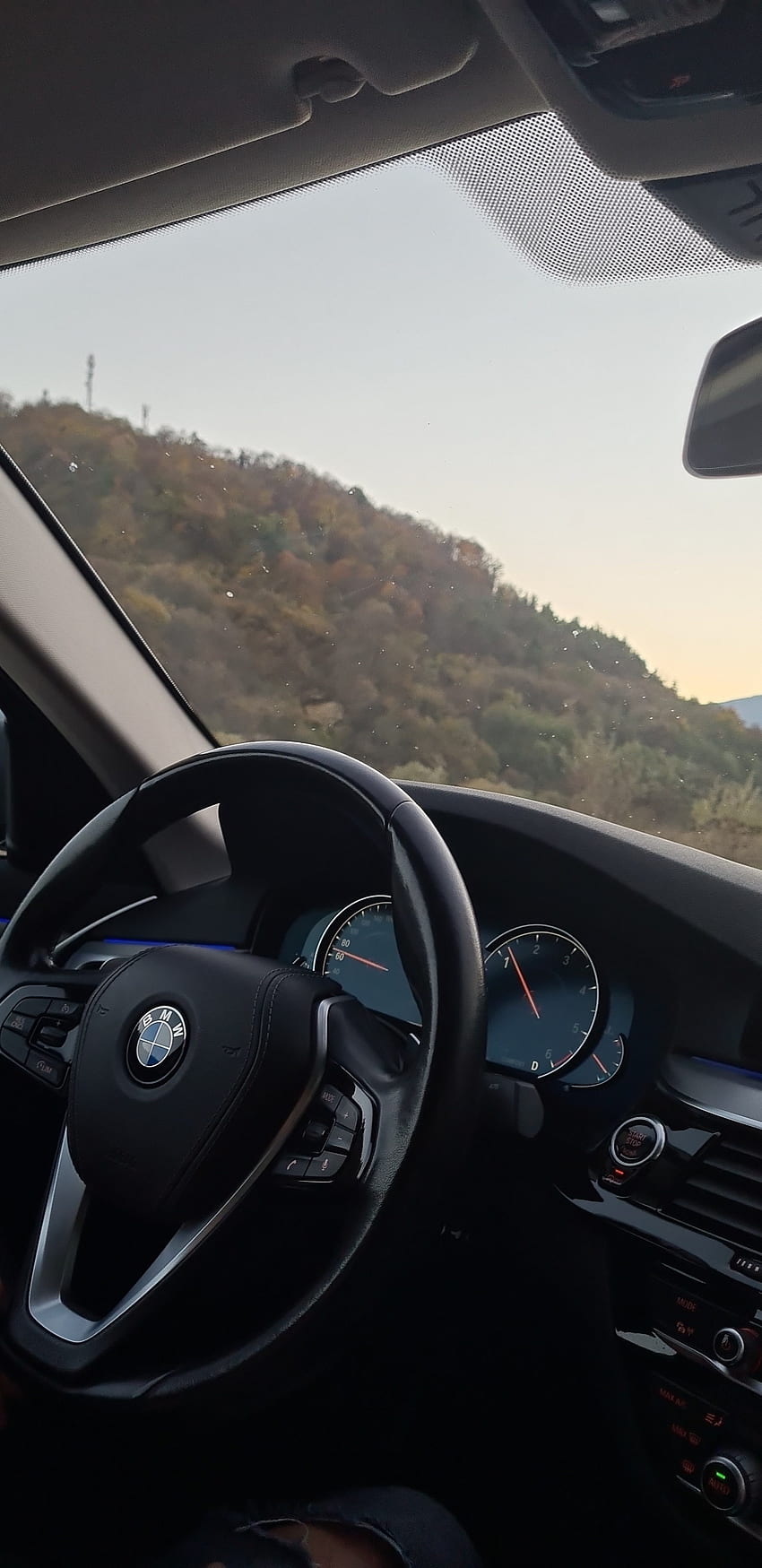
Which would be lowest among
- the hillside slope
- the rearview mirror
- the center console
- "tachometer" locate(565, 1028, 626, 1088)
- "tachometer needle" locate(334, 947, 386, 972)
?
Result: the center console

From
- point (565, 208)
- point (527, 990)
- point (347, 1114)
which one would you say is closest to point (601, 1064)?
point (527, 990)

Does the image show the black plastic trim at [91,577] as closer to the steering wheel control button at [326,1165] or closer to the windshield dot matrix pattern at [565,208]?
the windshield dot matrix pattern at [565,208]

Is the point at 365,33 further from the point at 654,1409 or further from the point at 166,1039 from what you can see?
the point at 654,1409

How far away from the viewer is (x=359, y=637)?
7.49 feet

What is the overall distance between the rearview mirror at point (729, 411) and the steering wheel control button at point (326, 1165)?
3.54 ft

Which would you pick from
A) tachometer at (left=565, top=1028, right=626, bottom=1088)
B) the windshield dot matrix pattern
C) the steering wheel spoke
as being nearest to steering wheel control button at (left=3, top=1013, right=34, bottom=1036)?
the steering wheel spoke

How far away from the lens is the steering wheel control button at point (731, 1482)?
4.38 ft

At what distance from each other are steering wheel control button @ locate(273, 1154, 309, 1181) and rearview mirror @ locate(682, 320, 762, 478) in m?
1.10

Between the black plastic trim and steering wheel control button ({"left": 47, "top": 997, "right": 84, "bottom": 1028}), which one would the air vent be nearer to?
steering wheel control button ({"left": 47, "top": 997, "right": 84, "bottom": 1028})

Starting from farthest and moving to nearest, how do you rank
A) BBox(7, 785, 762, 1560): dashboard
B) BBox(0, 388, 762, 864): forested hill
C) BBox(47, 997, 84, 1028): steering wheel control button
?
BBox(0, 388, 762, 864): forested hill, BBox(47, 997, 84, 1028): steering wheel control button, BBox(7, 785, 762, 1560): dashboard

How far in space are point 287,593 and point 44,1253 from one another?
1.38 meters

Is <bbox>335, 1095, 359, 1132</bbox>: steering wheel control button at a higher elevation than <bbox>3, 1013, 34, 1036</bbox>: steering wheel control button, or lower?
higher

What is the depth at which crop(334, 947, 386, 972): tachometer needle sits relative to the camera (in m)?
1.84

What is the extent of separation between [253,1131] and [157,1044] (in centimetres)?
17
